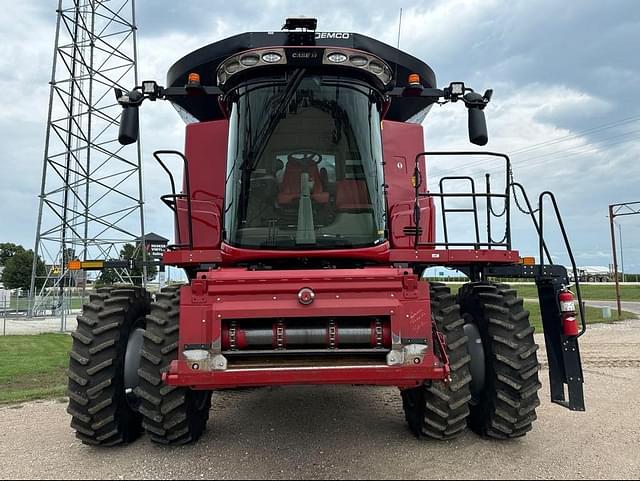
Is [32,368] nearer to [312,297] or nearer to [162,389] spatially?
[162,389]

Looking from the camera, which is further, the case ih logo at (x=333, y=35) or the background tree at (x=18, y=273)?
the background tree at (x=18, y=273)

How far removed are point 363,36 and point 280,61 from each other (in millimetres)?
1465

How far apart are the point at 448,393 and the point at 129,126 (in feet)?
12.6

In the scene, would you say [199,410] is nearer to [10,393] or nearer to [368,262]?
[368,262]

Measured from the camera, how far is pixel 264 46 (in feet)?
18.4

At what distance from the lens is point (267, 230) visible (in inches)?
191

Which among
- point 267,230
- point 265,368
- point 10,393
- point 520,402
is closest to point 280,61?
point 267,230

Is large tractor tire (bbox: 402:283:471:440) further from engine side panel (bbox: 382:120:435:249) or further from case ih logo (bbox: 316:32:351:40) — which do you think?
case ih logo (bbox: 316:32:351:40)

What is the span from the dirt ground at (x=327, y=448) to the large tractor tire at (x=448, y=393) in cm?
21

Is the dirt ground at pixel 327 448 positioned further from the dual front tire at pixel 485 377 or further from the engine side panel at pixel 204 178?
the engine side panel at pixel 204 178

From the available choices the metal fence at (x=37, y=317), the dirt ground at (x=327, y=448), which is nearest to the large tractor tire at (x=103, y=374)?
the dirt ground at (x=327, y=448)

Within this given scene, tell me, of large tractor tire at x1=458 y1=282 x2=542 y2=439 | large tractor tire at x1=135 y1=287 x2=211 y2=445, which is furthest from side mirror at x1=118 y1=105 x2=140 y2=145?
large tractor tire at x1=458 y1=282 x2=542 y2=439

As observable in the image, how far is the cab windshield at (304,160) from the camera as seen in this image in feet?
16.1

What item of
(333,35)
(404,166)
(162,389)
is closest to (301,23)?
(333,35)
